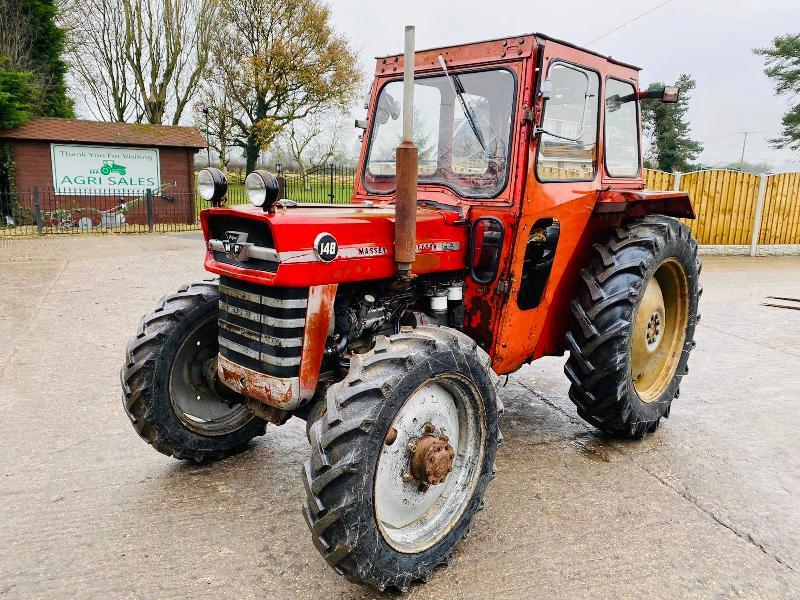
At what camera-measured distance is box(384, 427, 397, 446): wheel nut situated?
2502 millimetres

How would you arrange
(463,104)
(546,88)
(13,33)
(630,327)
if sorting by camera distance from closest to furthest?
(546,88), (463,104), (630,327), (13,33)

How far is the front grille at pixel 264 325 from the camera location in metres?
2.77

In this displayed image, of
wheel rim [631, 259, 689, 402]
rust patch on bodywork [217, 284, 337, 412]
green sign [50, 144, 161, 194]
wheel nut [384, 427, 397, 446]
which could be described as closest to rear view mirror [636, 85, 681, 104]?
wheel rim [631, 259, 689, 402]

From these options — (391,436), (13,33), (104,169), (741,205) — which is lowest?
(391,436)

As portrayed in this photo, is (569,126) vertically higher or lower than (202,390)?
higher

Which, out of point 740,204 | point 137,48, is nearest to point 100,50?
point 137,48

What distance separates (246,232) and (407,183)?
82 cm

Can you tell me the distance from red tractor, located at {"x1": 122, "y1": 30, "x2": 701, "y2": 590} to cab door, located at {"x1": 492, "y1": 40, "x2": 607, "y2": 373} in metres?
0.01

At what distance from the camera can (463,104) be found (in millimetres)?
3467

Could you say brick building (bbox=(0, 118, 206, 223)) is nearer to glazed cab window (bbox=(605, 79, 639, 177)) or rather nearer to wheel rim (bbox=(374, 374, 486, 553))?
glazed cab window (bbox=(605, 79, 639, 177))

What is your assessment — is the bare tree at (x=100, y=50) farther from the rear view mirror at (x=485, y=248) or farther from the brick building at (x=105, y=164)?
the rear view mirror at (x=485, y=248)

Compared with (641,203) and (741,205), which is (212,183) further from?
(741,205)

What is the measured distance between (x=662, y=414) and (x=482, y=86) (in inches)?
98.6

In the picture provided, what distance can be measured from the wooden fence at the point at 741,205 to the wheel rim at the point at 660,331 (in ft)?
31.4
